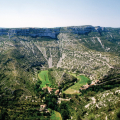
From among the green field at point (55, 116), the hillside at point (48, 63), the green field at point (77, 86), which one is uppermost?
the hillside at point (48, 63)

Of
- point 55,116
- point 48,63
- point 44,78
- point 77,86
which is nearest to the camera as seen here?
point 55,116

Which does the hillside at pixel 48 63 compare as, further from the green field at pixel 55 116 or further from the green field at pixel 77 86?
the green field at pixel 55 116

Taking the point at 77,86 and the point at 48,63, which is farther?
the point at 48,63

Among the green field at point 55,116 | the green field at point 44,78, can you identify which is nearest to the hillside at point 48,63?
the green field at point 44,78

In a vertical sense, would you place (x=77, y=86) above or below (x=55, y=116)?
above

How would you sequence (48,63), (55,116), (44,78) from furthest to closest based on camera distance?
(48,63) → (44,78) → (55,116)

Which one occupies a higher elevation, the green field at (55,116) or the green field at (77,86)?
the green field at (77,86)

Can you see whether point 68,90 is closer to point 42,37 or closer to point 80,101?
point 80,101

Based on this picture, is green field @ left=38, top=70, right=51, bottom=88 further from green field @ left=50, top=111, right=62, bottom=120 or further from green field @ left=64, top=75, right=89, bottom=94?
green field @ left=50, top=111, right=62, bottom=120


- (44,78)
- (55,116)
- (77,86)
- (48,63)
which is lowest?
(55,116)

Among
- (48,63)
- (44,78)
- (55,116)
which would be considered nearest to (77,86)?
(44,78)

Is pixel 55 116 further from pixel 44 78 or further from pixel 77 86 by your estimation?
pixel 44 78
